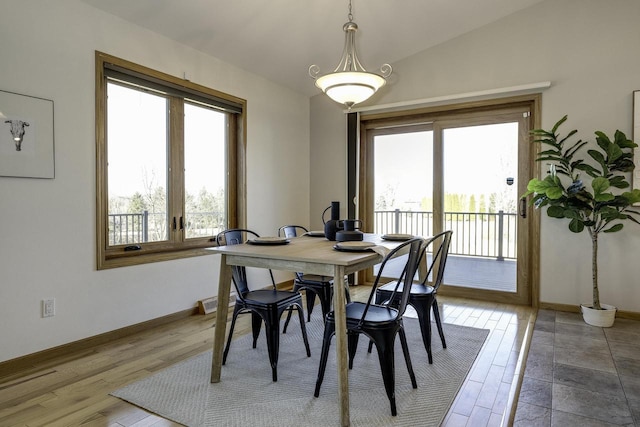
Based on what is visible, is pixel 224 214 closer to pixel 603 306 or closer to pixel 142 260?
pixel 142 260

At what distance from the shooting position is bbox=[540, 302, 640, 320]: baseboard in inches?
144

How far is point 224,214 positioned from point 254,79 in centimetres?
155

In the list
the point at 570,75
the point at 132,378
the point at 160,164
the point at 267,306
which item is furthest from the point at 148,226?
the point at 570,75

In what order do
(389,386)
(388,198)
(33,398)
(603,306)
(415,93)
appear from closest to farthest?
(389,386) → (33,398) → (603,306) → (415,93) → (388,198)

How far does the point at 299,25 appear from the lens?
379 cm

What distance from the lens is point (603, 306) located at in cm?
356

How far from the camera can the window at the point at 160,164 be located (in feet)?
10.3

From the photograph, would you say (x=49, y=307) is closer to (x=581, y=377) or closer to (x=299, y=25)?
(x=299, y=25)

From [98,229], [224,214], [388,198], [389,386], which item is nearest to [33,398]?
[98,229]

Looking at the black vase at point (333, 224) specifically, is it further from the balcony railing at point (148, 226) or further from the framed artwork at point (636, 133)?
the framed artwork at point (636, 133)

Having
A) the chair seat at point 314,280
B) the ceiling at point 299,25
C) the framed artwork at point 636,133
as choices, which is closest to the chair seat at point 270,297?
the chair seat at point 314,280

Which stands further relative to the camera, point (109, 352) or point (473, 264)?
point (473, 264)

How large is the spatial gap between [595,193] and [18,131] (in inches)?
169

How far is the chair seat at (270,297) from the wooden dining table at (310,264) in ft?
0.77
